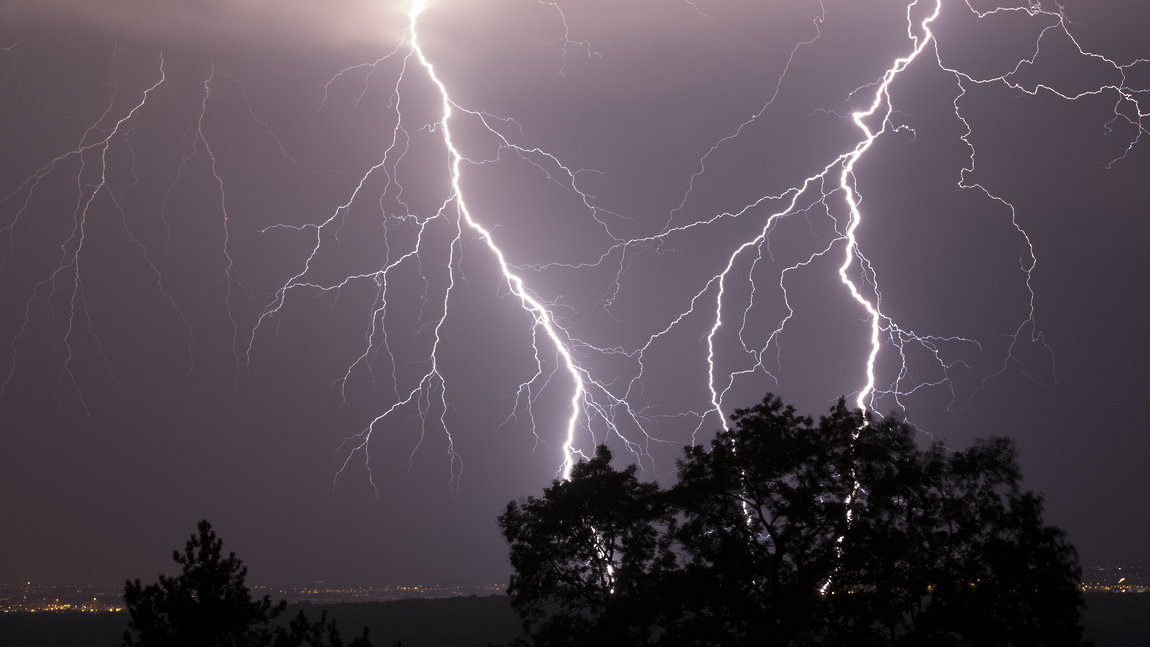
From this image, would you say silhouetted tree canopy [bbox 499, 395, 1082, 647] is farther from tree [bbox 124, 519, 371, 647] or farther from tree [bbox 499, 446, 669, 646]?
tree [bbox 124, 519, 371, 647]

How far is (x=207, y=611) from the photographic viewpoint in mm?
8336

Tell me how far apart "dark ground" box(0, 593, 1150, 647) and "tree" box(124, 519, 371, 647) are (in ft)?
70.7

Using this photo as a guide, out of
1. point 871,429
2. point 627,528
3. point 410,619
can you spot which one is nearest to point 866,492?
point 871,429

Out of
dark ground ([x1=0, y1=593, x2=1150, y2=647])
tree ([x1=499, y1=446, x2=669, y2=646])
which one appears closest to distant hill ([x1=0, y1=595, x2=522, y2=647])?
dark ground ([x1=0, y1=593, x2=1150, y2=647])

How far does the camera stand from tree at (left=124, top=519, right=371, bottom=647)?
26.3 feet

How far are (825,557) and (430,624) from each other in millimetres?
31407

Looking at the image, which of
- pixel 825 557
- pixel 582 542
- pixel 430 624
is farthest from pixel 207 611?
pixel 430 624

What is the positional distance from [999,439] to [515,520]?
662 cm

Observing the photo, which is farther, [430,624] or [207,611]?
[430,624]

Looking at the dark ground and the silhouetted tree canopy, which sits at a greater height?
the silhouetted tree canopy

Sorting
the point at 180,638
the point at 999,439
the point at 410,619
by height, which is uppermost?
the point at 999,439

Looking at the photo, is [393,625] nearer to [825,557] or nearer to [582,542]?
[582,542]

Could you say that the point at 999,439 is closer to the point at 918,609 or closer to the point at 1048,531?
the point at 1048,531

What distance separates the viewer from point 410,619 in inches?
1451
